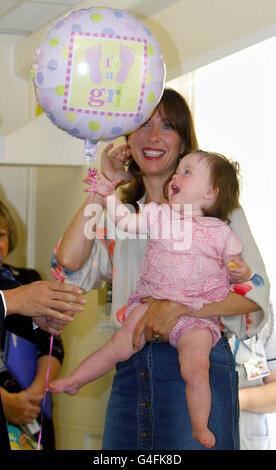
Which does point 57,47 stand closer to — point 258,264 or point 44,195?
point 258,264

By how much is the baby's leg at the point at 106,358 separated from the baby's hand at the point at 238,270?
26cm

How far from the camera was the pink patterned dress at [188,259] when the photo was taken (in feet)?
6.23

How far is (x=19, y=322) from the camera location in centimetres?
218

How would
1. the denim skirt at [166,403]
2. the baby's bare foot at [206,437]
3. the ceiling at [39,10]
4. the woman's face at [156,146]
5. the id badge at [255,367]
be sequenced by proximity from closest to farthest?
the baby's bare foot at [206,437] → the denim skirt at [166,403] → the woman's face at [156,146] → the id badge at [255,367] → the ceiling at [39,10]

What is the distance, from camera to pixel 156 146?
2076mm

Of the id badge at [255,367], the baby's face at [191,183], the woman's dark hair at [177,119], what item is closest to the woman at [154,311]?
the woman's dark hair at [177,119]

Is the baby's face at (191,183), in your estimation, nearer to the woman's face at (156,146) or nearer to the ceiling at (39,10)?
the woman's face at (156,146)

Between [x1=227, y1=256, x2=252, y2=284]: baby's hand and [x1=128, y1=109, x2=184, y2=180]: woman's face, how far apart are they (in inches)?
14.3

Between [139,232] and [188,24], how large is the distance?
1.15 meters

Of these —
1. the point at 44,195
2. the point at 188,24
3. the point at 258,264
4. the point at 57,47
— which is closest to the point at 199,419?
the point at 258,264

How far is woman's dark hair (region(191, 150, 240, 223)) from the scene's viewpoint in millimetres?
1973

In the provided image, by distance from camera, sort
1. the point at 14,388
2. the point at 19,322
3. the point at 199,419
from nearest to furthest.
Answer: the point at 199,419
the point at 19,322
the point at 14,388

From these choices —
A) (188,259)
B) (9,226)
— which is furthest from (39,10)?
(188,259)

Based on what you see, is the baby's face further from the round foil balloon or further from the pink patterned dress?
the round foil balloon
